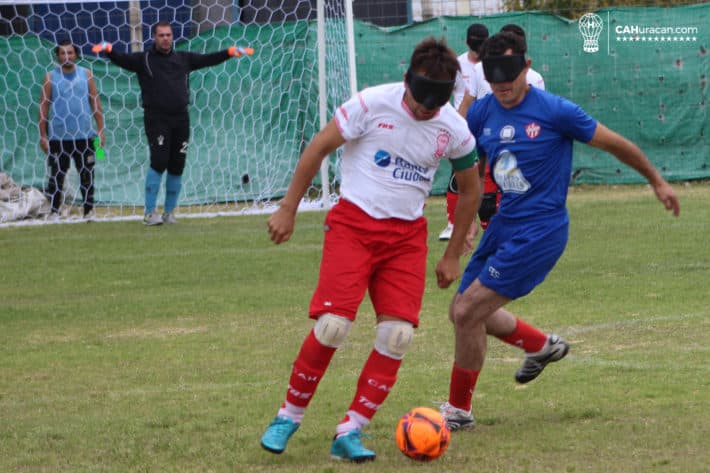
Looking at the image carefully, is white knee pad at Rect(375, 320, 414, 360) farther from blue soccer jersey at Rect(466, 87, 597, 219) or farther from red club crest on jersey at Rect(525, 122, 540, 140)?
red club crest on jersey at Rect(525, 122, 540, 140)

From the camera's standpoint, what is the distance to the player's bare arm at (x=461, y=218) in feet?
18.7

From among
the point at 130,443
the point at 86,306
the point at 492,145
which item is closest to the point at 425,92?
the point at 492,145

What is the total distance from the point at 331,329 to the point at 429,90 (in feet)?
3.65

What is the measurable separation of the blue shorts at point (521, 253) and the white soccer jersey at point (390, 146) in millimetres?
555

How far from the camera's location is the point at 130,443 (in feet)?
18.7

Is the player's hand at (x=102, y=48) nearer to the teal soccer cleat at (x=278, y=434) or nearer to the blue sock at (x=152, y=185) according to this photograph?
the blue sock at (x=152, y=185)

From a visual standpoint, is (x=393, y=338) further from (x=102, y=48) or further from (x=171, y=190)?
(x=171, y=190)

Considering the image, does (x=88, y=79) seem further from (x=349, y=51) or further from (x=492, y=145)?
(x=492, y=145)

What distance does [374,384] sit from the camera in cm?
545

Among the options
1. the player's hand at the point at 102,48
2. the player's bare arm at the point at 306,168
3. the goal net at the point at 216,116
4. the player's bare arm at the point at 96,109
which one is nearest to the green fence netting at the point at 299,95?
the goal net at the point at 216,116

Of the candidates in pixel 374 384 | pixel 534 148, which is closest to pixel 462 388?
pixel 374 384

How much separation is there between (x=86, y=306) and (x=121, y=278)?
137 centimetres

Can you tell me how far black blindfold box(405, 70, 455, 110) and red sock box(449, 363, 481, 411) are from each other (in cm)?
136

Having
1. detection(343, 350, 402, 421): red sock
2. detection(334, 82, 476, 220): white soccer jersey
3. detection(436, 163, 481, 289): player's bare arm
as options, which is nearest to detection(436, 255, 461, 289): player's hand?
detection(436, 163, 481, 289): player's bare arm
